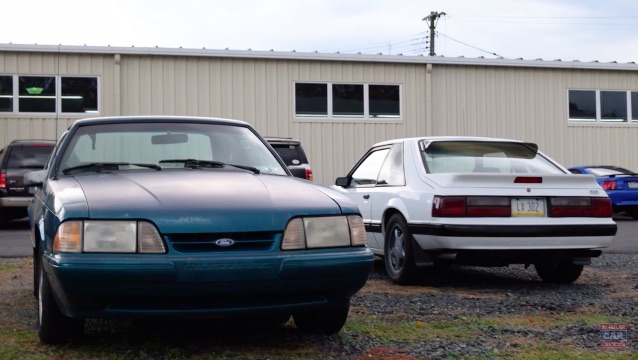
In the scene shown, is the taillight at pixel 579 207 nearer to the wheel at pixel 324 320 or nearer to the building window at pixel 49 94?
the wheel at pixel 324 320

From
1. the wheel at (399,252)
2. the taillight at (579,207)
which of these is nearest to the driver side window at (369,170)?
the wheel at (399,252)

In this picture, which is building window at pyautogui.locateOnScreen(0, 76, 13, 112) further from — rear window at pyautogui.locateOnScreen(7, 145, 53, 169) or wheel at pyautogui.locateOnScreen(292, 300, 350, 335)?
wheel at pyautogui.locateOnScreen(292, 300, 350, 335)

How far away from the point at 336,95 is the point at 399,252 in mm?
12000

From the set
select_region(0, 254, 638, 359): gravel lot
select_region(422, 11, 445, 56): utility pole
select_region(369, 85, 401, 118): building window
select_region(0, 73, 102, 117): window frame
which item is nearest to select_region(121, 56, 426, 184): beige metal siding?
select_region(369, 85, 401, 118): building window

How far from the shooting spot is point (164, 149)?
5277mm

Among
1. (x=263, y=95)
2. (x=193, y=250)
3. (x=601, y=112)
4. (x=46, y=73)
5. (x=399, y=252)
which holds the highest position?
(x=46, y=73)

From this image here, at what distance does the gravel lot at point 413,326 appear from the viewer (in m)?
4.45

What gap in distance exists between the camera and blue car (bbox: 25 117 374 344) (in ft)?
13.0

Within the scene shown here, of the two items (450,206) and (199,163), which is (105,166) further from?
(450,206)

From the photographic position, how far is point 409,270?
23.4 feet

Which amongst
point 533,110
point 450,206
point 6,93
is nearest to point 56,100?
point 6,93

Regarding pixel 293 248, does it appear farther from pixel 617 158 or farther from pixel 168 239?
pixel 617 158

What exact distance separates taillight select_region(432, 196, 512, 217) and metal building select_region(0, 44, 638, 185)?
12150 mm

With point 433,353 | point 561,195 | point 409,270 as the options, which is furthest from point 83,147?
point 561,195
